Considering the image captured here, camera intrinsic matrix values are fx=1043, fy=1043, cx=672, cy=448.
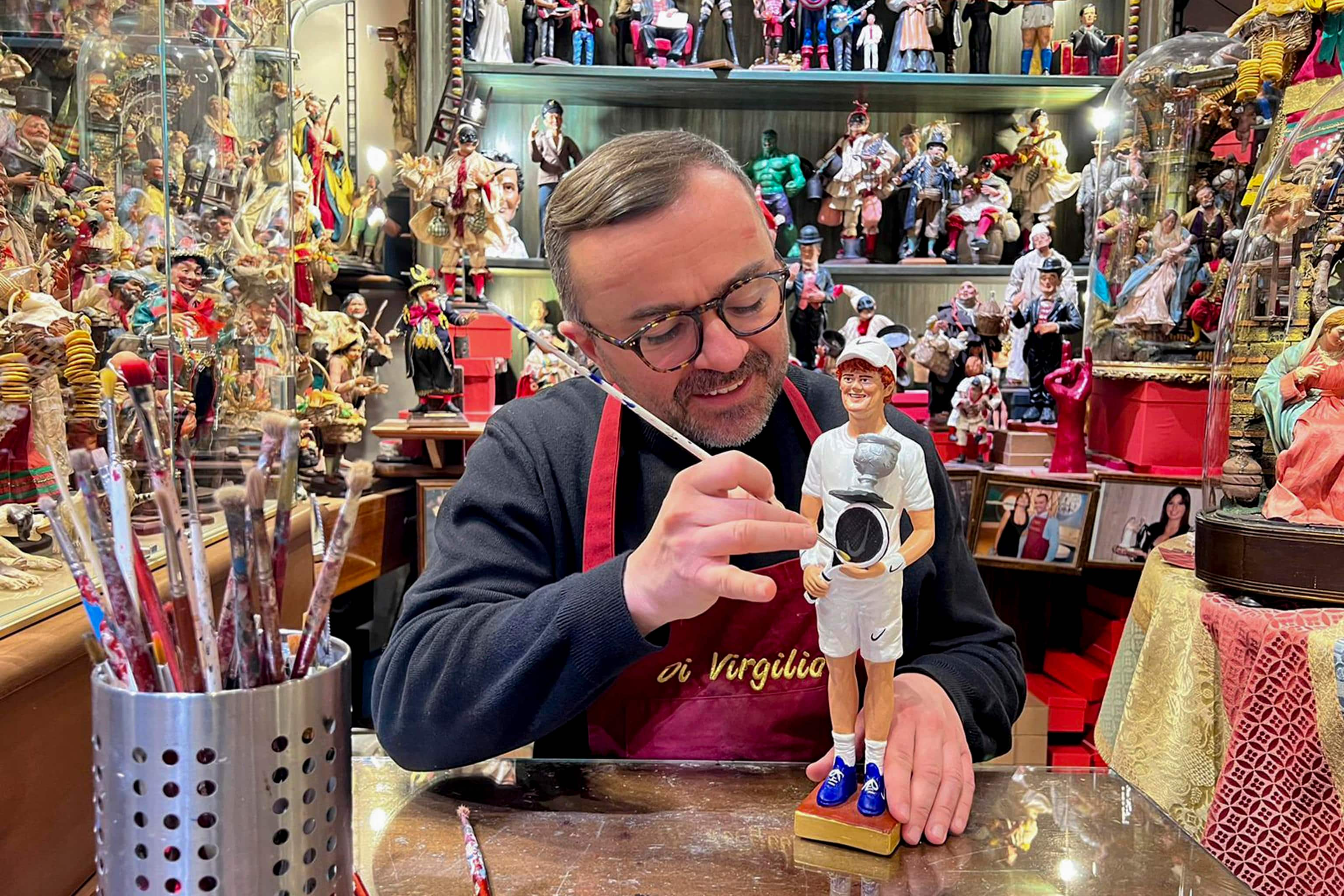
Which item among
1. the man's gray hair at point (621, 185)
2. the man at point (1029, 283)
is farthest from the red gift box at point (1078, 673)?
the man's gray hair at point (621, 185)

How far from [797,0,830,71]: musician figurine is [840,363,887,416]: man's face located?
324 centimetres

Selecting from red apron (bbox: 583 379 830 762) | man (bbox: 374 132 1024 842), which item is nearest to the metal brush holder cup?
man (bbox: 374 132 1024 842)

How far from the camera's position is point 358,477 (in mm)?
569

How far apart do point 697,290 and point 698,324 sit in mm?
41

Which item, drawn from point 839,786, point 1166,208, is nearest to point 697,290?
point 839,786

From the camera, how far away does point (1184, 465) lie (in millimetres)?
2980

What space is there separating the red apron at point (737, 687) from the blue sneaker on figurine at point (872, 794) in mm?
244

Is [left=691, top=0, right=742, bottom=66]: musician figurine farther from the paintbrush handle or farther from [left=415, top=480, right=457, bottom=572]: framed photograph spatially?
the paintbrush handle

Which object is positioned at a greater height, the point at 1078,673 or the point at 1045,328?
the point at 1045,328

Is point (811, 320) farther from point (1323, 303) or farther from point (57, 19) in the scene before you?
point (57, 19)

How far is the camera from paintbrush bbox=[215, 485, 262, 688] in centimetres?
58

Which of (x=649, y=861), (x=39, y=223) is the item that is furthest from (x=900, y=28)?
(x=649, y=861)

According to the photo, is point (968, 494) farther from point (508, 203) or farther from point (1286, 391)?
point (508, 203)

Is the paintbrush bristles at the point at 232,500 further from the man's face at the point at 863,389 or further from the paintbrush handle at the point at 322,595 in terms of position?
the man's face at the point at 863,389
